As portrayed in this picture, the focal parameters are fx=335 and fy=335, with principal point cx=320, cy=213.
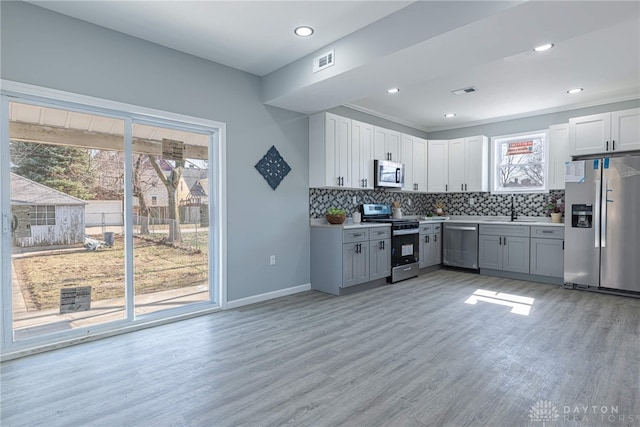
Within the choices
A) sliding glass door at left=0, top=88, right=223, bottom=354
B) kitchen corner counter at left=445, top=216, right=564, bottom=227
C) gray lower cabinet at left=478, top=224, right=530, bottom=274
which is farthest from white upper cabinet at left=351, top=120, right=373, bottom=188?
gray lower cabinet at left=478, top=224, right=530, bottom=274

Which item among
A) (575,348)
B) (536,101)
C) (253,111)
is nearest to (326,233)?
(253,111)

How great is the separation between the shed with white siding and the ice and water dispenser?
5.80m

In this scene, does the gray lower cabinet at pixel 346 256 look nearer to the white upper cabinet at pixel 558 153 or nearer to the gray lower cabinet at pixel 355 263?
the gray lower cabinet at pixel 355 263

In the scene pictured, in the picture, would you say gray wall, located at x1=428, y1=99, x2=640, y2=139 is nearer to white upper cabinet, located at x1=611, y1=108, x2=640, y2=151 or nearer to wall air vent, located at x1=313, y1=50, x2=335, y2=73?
white upper cabinet, located at x1=611, y1=108, x2=640, y2=151

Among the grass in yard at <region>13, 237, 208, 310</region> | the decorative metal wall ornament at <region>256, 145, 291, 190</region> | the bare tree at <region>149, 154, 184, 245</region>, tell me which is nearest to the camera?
the grass in yard at <region>13, 237, 208, 310</region>

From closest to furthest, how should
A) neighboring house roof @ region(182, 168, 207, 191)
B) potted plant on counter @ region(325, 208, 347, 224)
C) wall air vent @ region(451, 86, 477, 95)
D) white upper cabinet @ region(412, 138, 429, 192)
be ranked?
neighboring house roof @ region(182, 168, 207, 191) < wall air vent @ region(451, 86, 477, 95) < potted plant on counter @ region(325, 208, 347, 224) < white upper cabinet @ region(412, 138, 429, 192)

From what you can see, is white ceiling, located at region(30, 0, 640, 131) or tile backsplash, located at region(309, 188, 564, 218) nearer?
white ceiling, located at region(30, 0, 640, 131)

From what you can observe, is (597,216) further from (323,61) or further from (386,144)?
(323,61)

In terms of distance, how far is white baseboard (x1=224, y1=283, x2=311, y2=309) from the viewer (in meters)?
3.86

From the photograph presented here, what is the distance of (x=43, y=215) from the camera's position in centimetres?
278

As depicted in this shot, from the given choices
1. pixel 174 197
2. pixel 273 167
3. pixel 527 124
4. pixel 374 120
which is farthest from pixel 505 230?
pixel 174 197

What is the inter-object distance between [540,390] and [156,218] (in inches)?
138

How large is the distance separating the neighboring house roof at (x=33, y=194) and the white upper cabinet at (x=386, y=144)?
12.9 ft

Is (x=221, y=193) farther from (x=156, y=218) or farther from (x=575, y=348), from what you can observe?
(x=575, y=348)
